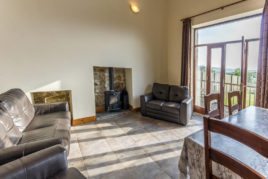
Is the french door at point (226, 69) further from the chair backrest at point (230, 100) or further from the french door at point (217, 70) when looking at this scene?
the chair backrest at point (230, 100)

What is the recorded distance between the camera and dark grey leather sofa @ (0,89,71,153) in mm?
2086

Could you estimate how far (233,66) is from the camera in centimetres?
400

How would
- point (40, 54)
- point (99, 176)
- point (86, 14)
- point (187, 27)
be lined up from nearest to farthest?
point (99, 176)
point (40, 54)
point (86, 14)
point (187, 27)

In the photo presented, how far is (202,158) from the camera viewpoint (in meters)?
1.41

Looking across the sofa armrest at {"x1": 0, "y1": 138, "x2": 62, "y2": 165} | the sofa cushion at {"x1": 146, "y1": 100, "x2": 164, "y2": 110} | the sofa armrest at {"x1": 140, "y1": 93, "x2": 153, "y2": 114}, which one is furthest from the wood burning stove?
the sofa armrest at {"x1": 0, "y1": 138, "x2": 62, "y2": 165}

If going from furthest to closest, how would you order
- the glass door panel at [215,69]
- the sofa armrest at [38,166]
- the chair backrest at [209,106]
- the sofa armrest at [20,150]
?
the glass door panel at [215,69], the chair backrest at [209,106], the sofa armrest at [20,150], the sofa armrest at [38,166]

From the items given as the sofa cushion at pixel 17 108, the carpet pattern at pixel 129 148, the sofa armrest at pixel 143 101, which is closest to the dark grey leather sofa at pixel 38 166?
the carpet pattern at pixel 129 148

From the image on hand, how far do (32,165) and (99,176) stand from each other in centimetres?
107

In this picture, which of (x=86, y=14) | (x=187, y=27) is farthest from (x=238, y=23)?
(x=86, y=14)

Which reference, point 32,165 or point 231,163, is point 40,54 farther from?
point 231,163

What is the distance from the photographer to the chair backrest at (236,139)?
2.84 ft

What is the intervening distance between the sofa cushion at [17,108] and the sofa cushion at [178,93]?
3.16m

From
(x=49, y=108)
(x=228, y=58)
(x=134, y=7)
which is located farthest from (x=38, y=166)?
(x=134, y=7)

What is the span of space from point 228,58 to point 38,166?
4.11 metres
